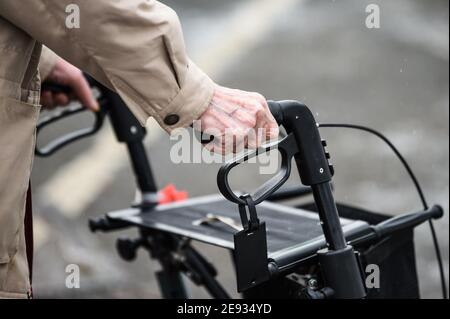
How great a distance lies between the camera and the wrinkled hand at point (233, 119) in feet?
5.39

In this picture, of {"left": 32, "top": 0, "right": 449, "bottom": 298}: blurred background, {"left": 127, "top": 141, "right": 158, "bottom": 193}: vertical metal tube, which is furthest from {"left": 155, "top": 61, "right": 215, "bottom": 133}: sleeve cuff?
{"left": 32, "top": 0, "right": 449, "bottom": 298}: blurred background

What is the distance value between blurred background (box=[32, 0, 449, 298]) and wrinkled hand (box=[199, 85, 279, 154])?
1968 mm

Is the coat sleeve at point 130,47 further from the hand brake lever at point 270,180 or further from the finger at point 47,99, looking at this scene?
the finger at point 47,99

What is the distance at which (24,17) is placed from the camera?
1.56m

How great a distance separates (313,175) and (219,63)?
15.1 ft

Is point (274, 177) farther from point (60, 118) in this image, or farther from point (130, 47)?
point (60, 118)

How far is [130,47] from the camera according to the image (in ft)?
5.08

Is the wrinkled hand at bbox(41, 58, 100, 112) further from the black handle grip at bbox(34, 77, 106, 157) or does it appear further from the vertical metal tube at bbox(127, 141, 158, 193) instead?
the vertical metal tube at bbox(127, 141, 158, 193)

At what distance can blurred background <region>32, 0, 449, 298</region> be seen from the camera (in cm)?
439

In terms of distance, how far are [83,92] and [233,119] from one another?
118 cm

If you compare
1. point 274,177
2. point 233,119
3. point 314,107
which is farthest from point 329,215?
point 314,107

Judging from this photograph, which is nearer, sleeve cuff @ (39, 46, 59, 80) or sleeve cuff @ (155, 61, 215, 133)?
sleeve cuff @ (155, 61, 215, 133)

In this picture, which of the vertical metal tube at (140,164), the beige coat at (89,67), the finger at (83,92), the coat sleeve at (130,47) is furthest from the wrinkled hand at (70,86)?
the coat sleeve at (130,47)

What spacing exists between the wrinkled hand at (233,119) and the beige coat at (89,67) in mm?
31
